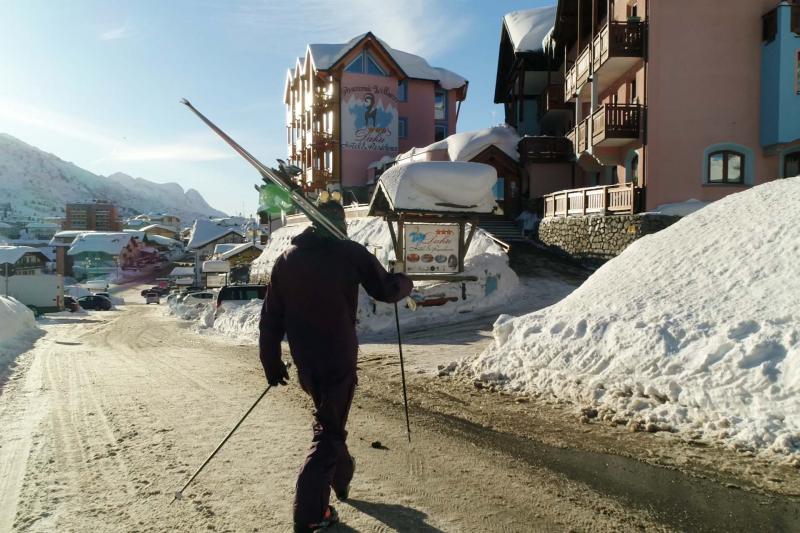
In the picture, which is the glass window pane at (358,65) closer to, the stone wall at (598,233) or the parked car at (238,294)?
the stone wall at (598,233)

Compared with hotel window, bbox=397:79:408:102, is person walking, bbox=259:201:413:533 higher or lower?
lower

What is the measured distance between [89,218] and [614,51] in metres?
120

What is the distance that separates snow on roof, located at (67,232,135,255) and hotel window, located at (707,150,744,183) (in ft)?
243

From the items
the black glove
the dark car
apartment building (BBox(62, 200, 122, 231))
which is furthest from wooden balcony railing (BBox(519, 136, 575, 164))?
apartment building (BBox(62, 200, 122, 231))

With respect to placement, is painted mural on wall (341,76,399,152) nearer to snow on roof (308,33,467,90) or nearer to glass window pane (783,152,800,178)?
snow on roof (308,33,467,90)

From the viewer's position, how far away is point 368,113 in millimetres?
38844

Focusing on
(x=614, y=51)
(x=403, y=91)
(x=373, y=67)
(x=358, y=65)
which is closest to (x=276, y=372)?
(x=614, y=51)

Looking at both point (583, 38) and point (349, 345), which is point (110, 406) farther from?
point (583, 38)

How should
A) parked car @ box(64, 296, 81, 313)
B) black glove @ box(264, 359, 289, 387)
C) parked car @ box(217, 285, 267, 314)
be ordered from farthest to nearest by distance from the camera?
parked car @ box(64, 296, 81, 313) < parked car @ box(217, 285, 267, 314) < black glove @ box(264, 359, 289, 387)

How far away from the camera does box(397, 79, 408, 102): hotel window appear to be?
1639 inches

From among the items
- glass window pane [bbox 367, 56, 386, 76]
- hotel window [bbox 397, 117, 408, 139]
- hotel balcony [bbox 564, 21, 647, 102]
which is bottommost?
hotel balcony [bbox 564, 21, 647, 102]

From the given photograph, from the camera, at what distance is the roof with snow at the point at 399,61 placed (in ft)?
126

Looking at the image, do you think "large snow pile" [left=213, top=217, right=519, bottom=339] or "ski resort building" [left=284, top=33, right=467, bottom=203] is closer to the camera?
"large snow pile" [left=213, top=217, right=519, bottom=339]

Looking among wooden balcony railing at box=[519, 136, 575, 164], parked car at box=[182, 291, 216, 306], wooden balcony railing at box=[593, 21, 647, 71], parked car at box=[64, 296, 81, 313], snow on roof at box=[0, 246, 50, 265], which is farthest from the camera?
snow on roof at box=[0, 246, 50, 265]
